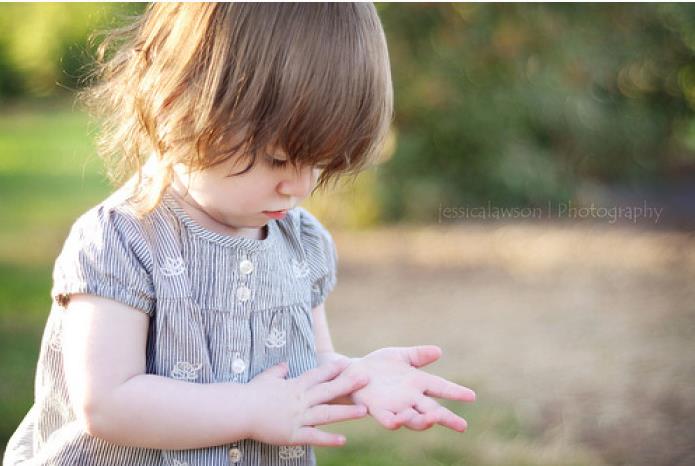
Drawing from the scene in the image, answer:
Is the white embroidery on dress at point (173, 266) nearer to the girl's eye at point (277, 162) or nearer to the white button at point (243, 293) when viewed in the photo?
the white button at point (243, 293)

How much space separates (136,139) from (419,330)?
9.41 feet

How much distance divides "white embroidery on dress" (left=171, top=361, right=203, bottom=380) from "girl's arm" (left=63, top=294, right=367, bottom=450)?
0.04m

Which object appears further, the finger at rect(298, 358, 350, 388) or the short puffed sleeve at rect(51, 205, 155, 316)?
the finger at rect(298, 358, 350, 388)

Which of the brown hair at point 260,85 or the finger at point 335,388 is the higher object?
the brown hair at point 260,85

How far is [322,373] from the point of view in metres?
1.58

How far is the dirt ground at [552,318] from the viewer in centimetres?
339

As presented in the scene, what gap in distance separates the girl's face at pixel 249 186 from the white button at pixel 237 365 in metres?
0.22

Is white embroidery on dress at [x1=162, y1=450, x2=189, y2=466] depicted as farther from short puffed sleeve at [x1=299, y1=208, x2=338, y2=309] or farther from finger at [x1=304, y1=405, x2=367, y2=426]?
short puffed sleeve at [x1=299, y1=208, x2=338, y2=309]

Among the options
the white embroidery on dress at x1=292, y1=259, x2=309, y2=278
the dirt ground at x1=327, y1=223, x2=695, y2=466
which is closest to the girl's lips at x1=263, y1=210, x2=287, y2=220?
the white embroidery on dress at x1=292, y1=259, x2=309, y2=278

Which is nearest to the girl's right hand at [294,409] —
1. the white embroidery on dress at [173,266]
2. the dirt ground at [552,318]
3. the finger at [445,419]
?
the finger at [445,419]

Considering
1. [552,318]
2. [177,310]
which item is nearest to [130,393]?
[177,310]

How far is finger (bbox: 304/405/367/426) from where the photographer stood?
4.97ft

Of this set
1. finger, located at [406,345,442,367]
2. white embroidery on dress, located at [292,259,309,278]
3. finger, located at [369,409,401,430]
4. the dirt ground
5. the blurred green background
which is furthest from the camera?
the blurred green background

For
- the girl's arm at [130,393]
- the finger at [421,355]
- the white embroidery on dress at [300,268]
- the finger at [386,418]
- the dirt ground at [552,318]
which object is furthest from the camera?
the dirt ground at [552,318]
